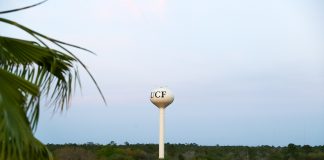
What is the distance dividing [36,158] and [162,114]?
22832mm

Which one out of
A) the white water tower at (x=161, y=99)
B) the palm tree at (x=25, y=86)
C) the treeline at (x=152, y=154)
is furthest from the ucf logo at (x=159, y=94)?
the palm tree at (x=25, y=86)

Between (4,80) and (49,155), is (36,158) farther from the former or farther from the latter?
(4,80)

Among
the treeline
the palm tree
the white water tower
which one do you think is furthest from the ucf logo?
the palm tree

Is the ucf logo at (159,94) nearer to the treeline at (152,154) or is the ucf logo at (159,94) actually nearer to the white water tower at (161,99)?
the white water tower at (161,99)

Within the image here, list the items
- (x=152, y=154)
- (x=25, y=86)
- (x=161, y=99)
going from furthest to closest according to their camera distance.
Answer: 1. (x=152, y=154)
2. (x=161, y=99)
3. (x=25, y=86)

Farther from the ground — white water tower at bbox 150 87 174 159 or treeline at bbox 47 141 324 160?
white water tower at bbox 150 87 174 159

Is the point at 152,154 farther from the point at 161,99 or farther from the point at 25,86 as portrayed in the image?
the point at 25,86

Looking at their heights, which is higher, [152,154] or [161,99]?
[161,99]

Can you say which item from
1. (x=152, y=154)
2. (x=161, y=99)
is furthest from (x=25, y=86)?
(x=152, y=154)

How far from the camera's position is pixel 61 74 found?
6422 millimetres

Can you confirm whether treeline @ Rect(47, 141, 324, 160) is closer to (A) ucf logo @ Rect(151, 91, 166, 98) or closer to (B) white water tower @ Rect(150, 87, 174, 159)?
(B) white water tower @ Rect(150, 87, 174, 159)

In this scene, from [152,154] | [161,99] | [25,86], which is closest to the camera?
[25,86]

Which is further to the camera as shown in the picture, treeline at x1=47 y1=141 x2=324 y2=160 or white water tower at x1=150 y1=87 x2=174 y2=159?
treeline at x1=47 y1=141 x2=324 y2=160

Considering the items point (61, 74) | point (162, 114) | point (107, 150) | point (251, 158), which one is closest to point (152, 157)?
point (107, 150)
